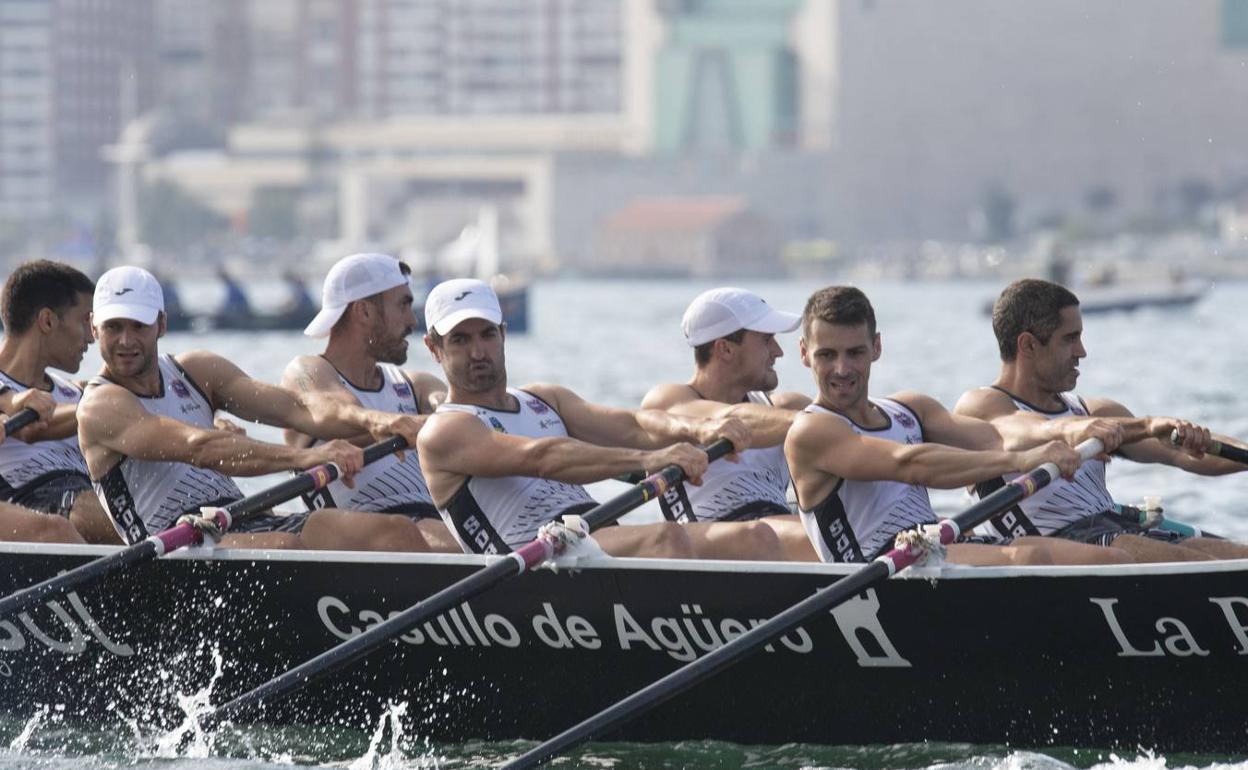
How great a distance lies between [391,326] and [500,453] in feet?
3.83

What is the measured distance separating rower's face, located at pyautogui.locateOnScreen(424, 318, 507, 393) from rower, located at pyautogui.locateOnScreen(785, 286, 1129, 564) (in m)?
1.06

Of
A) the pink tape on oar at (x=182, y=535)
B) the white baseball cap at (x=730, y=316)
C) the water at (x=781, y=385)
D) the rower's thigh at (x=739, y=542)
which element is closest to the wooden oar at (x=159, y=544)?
the pink tape on oar at (x=182, y=535)

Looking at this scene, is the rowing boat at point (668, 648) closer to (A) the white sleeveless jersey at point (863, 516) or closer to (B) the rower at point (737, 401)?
(A) the white sleeveless jersey at point (863, 516)

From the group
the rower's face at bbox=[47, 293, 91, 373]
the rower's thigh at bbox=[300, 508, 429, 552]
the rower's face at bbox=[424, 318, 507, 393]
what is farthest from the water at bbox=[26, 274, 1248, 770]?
the rower's face at bbox=[47, 293, 91, 373]

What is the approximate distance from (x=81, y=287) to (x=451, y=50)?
11332 centimetres

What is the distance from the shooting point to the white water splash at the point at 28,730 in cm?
751

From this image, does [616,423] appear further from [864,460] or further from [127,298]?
[127,298]

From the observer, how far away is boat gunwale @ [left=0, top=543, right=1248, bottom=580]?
6.14m

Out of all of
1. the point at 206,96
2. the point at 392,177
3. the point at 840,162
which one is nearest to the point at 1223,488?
the point at 840,162

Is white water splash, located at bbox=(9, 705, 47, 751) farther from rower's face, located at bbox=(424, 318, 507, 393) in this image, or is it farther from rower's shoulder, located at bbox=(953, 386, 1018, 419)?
rower's shoulder, located at bbox=(953, 386, 1018, 419)

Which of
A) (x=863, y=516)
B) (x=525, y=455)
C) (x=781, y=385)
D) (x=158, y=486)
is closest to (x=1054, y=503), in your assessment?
(x=863, y=516)

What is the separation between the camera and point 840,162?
9644 cm

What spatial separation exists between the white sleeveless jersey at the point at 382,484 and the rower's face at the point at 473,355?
60cm

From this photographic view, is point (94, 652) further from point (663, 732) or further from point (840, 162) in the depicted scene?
point (840, 162)
